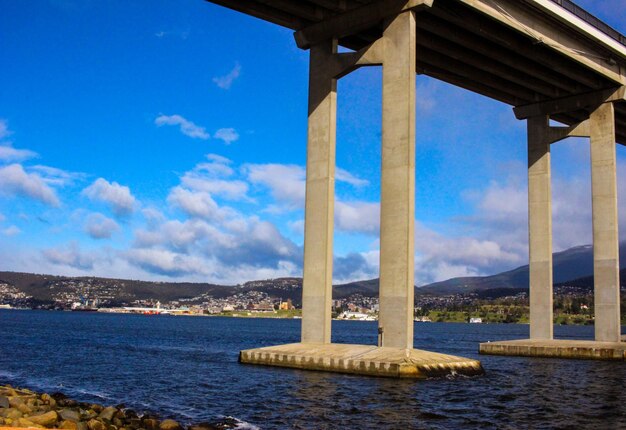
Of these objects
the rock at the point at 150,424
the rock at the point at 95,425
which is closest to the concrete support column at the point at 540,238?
the rock at the point at 150,424

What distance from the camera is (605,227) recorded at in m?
53.2

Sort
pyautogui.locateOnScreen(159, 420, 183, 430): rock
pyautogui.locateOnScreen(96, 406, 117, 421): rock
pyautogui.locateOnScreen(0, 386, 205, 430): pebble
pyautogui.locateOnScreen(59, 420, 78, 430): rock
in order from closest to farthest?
pyautogui.locateOnScreen(59, 420, 78, 430): rock
pyautogui.locateOnScreen(0, 386, 205, 430): pebble
pyautogui.locateOnScreen(159, 420, 183, 430): rock
pyautogui.locateOnScreen(96, 406, 117, 421): rock

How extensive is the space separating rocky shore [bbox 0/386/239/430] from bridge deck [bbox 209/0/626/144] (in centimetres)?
2460

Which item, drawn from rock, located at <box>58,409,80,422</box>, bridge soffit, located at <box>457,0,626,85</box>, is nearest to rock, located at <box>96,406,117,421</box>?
rock, located at <box>58,409,80,422</box>

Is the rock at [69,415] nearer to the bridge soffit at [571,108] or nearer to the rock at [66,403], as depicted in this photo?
the rock at [66,403]

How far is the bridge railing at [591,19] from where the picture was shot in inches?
1802

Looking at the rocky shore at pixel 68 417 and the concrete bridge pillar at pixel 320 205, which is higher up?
the concrete bridge pillar at pixel 320 205

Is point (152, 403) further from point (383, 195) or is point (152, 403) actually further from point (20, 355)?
point (20, 355)

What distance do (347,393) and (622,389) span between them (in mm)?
13110

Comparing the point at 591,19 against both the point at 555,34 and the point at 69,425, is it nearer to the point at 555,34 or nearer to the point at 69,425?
the point at 555,34

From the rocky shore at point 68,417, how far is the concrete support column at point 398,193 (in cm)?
1411

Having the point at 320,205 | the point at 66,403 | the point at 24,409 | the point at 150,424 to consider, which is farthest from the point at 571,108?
the point at 24,409

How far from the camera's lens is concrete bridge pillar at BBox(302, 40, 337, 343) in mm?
39000

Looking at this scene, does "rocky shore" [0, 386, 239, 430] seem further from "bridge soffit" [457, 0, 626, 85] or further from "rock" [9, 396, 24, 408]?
"bridge soffit" [457, 0, 626, 85]
